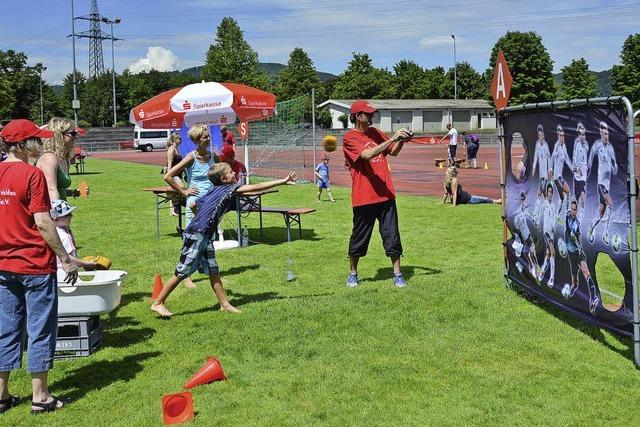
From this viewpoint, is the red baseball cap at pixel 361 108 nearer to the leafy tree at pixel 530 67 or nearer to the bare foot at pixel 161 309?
the bare foot at pixel 161 309

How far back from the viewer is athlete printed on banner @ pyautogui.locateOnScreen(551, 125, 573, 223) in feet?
18.4

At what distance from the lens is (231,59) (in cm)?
8456

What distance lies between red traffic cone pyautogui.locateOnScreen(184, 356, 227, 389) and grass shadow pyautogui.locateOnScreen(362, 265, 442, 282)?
350 cm

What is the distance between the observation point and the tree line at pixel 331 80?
77000mm

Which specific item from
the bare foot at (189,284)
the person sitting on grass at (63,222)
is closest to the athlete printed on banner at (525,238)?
the bare foot at (189,284)

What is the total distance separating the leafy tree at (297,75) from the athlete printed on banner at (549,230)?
86102 mm

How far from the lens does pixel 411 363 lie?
5191mm

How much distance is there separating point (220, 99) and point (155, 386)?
20.3ft

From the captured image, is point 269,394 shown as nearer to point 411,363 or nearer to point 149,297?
point 411,363

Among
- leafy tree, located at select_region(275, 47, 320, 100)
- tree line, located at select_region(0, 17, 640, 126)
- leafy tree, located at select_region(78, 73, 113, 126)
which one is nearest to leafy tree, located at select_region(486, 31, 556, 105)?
tree line, located at select_region(0, 17, 640, 126)

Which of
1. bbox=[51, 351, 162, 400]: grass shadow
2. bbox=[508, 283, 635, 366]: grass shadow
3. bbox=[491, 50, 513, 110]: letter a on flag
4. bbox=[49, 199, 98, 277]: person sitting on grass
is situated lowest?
bbox=[51, 351, 162, 400]: grass shadow

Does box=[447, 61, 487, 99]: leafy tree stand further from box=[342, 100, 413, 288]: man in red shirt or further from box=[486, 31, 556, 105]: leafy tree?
box=[342, 100, 413, 288]: man in red shirt

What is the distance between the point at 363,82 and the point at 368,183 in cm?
8493

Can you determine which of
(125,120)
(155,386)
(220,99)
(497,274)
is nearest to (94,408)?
(155,386)
